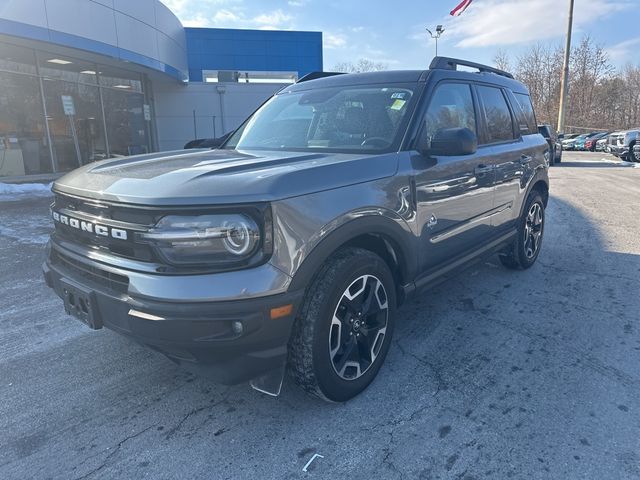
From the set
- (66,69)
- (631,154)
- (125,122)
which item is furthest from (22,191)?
(631,154)

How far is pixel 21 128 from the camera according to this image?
12.8m

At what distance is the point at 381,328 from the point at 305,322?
68cm

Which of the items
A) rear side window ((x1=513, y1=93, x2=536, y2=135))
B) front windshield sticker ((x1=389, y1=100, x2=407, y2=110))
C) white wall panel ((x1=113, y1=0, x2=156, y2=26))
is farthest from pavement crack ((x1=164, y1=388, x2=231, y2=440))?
white wall panel ((x1=113, y1=0, x2=156, y2=26))

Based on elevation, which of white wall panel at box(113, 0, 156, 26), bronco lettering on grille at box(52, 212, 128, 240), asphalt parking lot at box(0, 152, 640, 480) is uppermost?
white wall panel at box(113, 0, 156, 26)

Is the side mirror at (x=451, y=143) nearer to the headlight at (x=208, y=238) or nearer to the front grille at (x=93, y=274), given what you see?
the headlight at (x=208, y=238)

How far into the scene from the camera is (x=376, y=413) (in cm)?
259

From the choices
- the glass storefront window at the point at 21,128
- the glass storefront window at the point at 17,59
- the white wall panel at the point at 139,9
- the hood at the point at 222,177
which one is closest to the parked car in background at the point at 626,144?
the white wall panel at the point at 139,9

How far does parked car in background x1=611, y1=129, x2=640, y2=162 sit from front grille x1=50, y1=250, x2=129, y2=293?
943 inches

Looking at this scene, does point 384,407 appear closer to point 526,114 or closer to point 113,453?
point 113,453

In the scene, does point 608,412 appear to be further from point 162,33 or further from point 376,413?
point 162,33

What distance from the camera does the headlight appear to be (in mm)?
2074

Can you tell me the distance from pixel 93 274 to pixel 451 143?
7.32ft

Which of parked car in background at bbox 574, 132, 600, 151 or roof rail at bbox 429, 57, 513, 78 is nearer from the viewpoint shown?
roof rail at bbox 429, 57, 513, 78

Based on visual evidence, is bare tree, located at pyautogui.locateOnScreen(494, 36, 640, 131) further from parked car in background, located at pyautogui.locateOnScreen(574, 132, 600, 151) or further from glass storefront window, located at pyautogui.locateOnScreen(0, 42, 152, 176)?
glass storefront window, located at pyautogui.locateOnScreen(0, 42, 152, 176)
